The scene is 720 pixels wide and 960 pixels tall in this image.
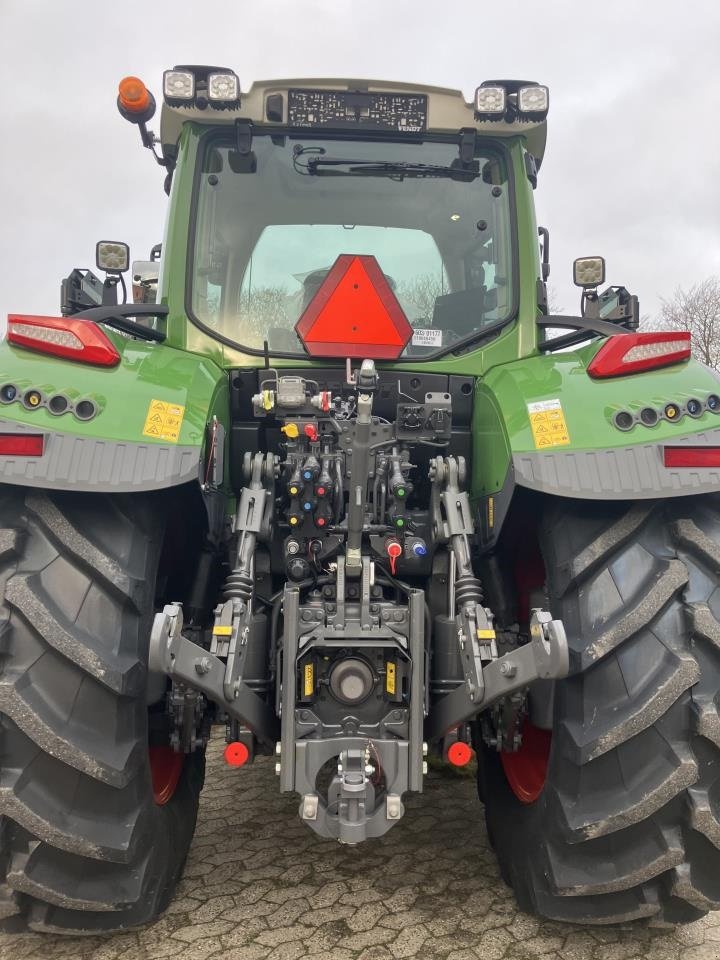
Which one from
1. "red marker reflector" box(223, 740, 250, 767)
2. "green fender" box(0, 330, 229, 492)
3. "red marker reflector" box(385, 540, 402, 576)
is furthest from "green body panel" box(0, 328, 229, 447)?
"red marker reflector" box(223, 740, 250, 767)

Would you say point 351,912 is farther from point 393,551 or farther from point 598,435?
point 598,435

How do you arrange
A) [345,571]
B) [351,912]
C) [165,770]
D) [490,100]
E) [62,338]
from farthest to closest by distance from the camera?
[490,100] → [165,770] → [351,912] → [345,571] → [62,338]

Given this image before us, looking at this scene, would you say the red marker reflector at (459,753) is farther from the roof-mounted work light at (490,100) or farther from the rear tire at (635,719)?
the roof-mounted work light at (490,100)

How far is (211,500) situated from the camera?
2332mm

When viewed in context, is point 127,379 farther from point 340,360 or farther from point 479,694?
point 479,694

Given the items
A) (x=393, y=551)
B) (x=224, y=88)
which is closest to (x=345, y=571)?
(x=393, y=551)

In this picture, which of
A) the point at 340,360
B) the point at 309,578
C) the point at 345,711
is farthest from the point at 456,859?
the point at 340,360

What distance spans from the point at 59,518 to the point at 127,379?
0.45 metres

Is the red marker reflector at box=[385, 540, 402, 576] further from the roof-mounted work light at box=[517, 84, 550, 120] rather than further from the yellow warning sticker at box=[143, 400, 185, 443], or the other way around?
the roof-mounted work light at box=[517, 84, 550, 120]

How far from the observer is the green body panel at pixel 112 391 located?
6.66 ft

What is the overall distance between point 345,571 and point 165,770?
95 cm

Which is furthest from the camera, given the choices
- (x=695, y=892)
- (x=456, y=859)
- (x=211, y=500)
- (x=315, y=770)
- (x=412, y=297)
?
(x=412, y=297)

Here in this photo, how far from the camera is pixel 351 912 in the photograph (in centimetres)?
244

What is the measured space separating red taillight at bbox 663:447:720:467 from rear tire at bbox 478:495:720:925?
122mm
